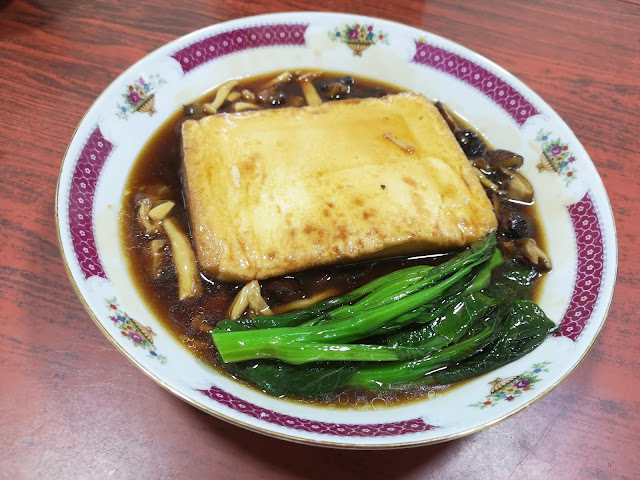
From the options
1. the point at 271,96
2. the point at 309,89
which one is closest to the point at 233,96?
the point at 271,96

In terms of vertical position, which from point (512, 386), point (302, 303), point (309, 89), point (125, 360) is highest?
point (309, 89)

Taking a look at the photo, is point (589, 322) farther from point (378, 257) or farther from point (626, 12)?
point (626, 12)

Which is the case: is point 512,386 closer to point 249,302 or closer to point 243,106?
point 249,302

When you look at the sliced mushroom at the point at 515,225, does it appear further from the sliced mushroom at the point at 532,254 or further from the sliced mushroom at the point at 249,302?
the sliced mushroom at the point at 249,302

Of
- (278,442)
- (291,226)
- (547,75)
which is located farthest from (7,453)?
(547,75)

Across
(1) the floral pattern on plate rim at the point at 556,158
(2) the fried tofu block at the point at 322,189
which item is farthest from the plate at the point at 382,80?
(2) the fried tofu block at the point at 322,189

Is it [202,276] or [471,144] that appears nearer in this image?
[202,276]

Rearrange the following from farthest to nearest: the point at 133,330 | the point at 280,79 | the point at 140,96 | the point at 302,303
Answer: the point at 280,79
the point at 140,96
the point at 302,303
the point at 133,330
